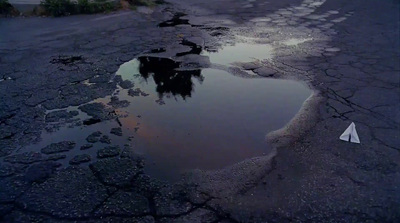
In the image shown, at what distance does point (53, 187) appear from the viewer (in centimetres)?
331

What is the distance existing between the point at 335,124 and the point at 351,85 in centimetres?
150

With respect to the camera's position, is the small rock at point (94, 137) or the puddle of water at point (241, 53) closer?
the small rock at point (94, 137)

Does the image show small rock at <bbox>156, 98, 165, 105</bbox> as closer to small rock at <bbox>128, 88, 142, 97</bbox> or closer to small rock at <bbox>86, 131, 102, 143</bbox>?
small rock at <bbox>128, 88, 142, 97</bbox>

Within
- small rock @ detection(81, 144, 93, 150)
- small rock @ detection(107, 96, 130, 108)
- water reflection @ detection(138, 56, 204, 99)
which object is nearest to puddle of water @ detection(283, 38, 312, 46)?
water reflection @ detection(138, 56, 204, 99)

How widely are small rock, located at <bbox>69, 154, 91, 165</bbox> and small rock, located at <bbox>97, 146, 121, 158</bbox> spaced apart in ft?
0.42

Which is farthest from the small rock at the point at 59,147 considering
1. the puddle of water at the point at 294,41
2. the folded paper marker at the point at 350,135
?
the puddle of water at the point at 294,41

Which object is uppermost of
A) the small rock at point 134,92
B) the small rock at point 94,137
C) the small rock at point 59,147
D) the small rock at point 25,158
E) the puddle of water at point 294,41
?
the puddle of water at point 294,41

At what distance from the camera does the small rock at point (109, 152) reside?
3.79m

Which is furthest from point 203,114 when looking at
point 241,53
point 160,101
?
point 241,53

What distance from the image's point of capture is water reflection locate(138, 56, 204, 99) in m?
5.56

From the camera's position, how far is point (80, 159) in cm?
372

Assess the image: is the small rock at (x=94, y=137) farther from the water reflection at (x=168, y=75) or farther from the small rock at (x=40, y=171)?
the water reflection at (x=168, y=75)

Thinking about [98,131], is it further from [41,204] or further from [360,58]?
[360,58]

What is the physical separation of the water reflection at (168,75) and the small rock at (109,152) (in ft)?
5.35
